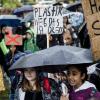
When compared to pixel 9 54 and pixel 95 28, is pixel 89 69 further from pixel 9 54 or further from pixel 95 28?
pixel 9 54

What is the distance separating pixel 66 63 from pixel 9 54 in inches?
246

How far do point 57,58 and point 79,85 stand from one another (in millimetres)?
495

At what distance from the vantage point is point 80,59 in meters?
6.83

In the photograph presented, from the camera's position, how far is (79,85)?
21.9ft

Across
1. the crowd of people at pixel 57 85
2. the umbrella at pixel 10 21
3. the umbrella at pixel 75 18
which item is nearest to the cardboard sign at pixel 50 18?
the umbrella at pixel 75 18

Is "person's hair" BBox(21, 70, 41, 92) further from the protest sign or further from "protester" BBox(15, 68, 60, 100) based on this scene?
the protest sign

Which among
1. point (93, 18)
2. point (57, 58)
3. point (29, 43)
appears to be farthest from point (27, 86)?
point (29, 43)

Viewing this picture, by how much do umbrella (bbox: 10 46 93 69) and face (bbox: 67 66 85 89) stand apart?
3.7 inches

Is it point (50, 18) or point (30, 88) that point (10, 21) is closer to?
point (50, 18)

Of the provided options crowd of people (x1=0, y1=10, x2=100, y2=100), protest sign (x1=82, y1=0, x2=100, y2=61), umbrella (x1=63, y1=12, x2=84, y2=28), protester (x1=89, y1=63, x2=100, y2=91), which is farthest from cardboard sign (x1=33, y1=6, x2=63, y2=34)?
protest sign (x1=82, y1=0, x2=100, y2=61)

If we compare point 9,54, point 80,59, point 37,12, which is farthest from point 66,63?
point 9,54

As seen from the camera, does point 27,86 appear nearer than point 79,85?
No

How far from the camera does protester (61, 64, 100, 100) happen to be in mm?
6508

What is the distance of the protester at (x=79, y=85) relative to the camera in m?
6.51
